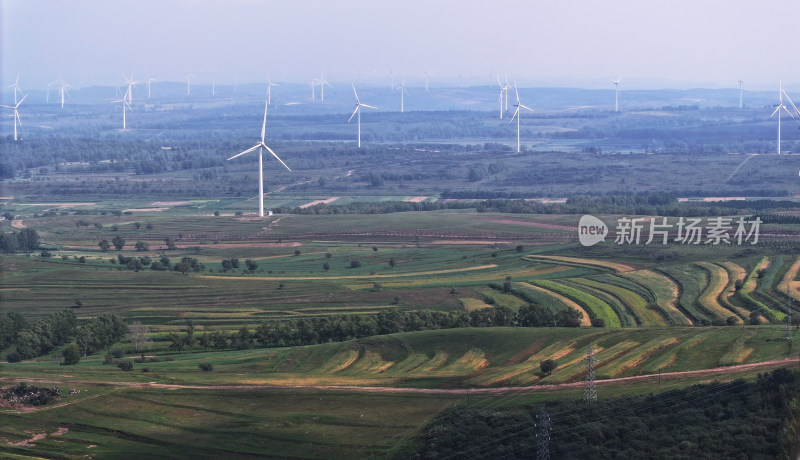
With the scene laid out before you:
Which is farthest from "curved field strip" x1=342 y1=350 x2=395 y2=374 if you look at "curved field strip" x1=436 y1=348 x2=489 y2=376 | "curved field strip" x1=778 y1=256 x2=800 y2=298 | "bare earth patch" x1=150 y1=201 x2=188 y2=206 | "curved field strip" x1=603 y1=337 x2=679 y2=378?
"bare earth patch" x1=150 y1=201 x2=188 y2=206

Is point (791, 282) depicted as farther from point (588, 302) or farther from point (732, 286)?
point (588, 302)

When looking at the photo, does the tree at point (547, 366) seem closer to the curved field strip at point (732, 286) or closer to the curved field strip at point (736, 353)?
the curved field strip at point (736, 353)

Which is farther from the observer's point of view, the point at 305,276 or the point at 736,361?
the point at 305,276

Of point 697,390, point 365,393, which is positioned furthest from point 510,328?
point 697,390

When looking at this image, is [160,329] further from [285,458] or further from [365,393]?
[285,458]

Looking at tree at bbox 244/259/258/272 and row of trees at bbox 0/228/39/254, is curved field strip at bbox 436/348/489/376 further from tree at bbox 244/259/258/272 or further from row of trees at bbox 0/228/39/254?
row of trees at bbox 0/228/39/254

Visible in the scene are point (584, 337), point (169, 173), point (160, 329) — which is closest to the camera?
point (584, 337)
